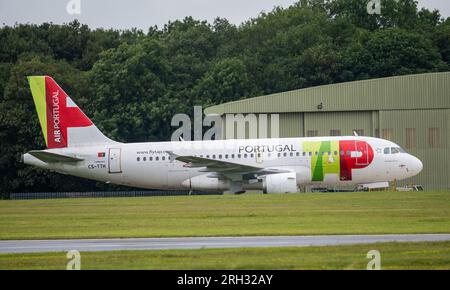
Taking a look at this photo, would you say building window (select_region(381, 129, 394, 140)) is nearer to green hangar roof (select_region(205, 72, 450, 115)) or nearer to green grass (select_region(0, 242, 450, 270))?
green hangar roof (select_region(205, 72, 450, 115))

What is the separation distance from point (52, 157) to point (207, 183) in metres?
7.63

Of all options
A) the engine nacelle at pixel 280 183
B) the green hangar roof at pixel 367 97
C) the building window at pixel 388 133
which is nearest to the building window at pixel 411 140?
the building window at pixel 388 133

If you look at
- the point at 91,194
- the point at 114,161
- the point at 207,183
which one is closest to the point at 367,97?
the point at 207,183

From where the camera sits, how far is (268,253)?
71.5 feet

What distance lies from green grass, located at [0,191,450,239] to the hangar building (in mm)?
16373

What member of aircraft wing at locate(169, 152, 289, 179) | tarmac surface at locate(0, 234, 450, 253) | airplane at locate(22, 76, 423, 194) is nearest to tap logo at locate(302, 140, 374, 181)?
airplane at locate(22, 76, 423, 194)

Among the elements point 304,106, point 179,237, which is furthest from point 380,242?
point 304,106

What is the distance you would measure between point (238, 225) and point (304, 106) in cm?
3184

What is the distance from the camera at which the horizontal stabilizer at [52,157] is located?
5131 cm

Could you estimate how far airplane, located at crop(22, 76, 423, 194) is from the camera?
49.3m

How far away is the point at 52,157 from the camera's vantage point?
170 feet

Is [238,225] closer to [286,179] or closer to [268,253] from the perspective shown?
[268,253]

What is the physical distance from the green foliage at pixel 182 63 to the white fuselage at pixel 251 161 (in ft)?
60.3

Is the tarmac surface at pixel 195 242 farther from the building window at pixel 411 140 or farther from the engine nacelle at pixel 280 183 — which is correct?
the building window at pixel 411 140
